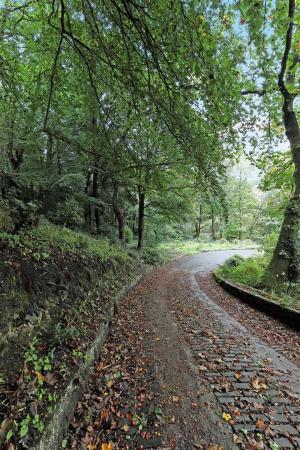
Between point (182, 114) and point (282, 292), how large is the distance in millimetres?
6106

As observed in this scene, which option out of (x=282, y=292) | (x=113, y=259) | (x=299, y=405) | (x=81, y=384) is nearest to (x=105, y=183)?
(x=113, y=259)

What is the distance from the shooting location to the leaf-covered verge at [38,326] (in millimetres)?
2258

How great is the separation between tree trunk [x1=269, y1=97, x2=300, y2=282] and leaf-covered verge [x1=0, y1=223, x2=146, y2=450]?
5822 millimetres

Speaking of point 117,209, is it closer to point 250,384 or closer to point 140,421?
point 250,384

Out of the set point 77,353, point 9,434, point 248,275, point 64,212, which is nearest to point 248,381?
point 77,353

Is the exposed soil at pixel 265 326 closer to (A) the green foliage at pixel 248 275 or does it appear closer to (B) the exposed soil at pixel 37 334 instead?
(A) the green foliage at pixel 248 275

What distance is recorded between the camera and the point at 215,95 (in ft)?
10.8

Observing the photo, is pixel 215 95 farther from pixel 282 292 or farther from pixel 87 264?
pixel 282 292

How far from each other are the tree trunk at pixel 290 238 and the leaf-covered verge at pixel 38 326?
5.82m

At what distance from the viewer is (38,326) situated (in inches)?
127

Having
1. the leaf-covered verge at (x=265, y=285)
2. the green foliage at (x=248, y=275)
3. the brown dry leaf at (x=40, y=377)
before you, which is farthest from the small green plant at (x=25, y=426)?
the green foliage at (x=248, y=275)

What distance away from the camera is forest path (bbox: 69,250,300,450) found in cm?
246

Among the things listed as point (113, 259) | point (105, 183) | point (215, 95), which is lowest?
point (113, 259)

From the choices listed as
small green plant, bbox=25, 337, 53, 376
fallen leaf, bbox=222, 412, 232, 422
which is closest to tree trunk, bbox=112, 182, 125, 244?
small green plant, bbox=25, 337, 53, 376
